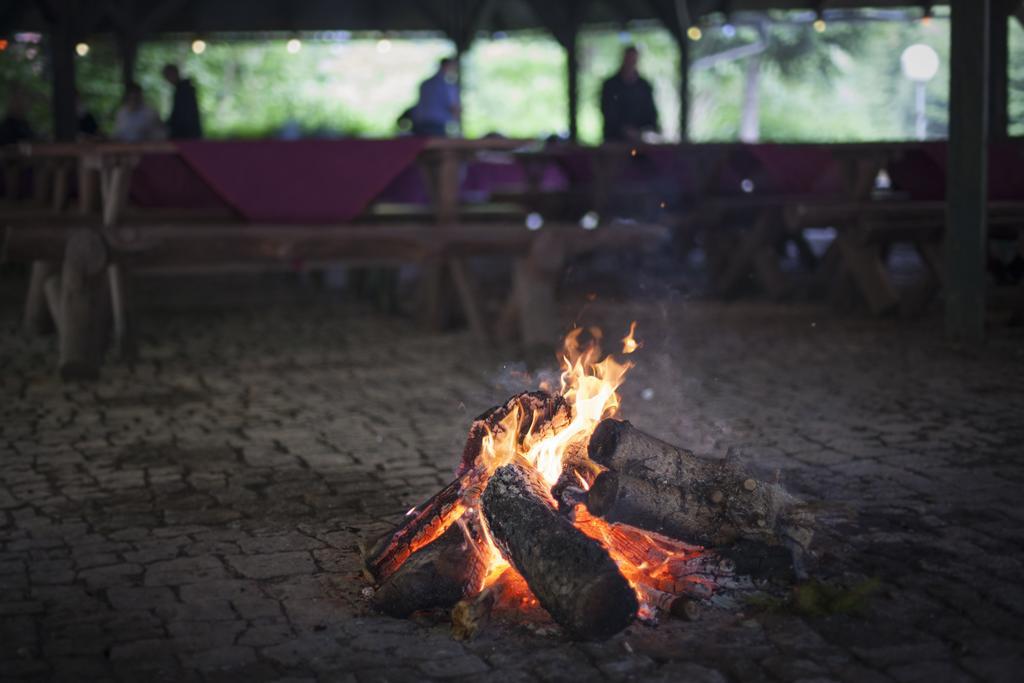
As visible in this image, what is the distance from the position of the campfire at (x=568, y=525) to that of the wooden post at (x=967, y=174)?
4959mm

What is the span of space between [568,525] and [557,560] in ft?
0.46

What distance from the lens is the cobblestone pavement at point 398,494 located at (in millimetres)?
3100

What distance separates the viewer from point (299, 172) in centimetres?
780

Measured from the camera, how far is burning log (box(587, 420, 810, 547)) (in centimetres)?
353

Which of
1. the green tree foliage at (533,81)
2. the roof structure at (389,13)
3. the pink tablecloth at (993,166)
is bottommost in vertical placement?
the pink tablecloth at (993,166)

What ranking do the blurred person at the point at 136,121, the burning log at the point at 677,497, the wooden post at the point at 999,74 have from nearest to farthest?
the burning log at the point at 677,497 → the wooden post at the point at 999,74 → the blurred person at the point at 136,121

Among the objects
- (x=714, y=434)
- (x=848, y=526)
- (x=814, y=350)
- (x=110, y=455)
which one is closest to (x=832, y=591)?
(x=848, y=526)

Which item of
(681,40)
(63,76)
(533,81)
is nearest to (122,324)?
(63,76)

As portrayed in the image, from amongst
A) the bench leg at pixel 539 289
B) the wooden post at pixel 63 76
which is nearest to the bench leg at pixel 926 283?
the bench leg at pixel 539 289

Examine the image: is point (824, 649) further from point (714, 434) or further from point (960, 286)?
point (960, 286)

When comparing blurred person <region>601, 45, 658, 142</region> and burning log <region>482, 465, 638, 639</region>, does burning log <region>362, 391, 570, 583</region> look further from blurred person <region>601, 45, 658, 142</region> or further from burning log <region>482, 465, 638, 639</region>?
blurred person <region>601, 45, 658, 142</region>

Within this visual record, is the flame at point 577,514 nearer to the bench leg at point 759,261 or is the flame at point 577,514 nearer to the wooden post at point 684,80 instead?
the bench leg at point 759,261

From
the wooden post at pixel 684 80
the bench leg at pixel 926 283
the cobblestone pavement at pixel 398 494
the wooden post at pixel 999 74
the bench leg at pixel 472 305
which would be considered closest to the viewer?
the cobblestone pavement at pixel 398 494

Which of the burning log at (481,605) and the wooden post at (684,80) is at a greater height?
the wooden post at (684,80)
